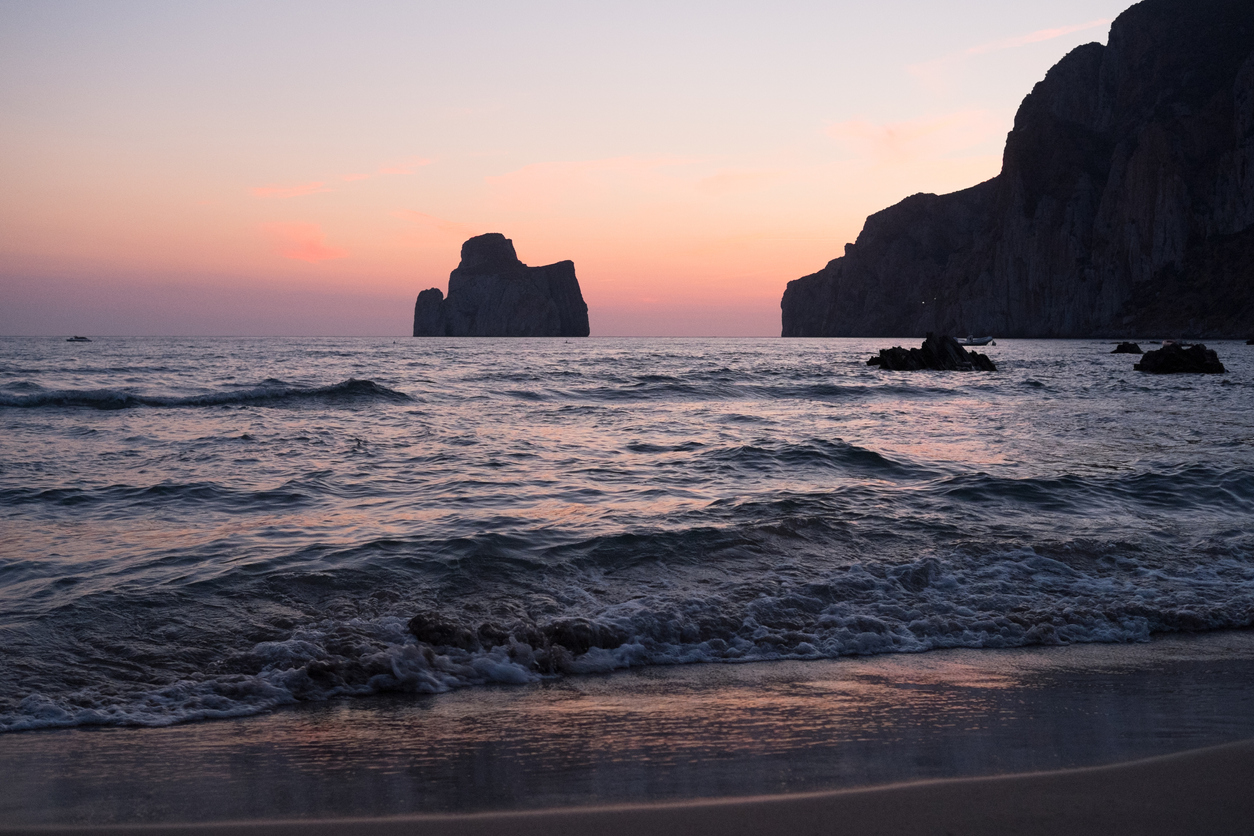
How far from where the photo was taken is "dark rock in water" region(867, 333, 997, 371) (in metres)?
43.8

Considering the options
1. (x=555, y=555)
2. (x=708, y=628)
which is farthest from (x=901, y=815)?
(x=555, y=555)

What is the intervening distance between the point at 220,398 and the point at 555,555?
18.9 m

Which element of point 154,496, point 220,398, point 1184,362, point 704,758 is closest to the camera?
point 704,758

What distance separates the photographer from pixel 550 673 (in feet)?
15.4

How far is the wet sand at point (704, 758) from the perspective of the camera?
282 cm

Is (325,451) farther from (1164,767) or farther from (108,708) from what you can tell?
(1164,767)

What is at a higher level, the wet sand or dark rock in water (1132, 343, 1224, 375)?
dark rock in water (1132, 343, 1224, 375)

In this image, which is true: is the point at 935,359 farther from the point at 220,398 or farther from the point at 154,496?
the point at 154,496

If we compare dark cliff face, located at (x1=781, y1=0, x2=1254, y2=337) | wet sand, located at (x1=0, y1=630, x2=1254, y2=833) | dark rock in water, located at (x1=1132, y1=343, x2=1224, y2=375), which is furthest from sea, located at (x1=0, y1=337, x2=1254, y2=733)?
dark cliff face, located at (x1=781, y1=0, x2=1254, y2=337)

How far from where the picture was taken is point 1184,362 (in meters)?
37.4

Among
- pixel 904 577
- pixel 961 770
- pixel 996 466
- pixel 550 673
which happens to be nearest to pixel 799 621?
pixel 904 577

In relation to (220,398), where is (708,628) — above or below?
below

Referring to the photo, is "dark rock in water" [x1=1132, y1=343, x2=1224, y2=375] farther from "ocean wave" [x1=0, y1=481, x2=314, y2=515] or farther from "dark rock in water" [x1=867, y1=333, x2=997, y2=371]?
"ocean wave" [x1=0, y1=481, x2=314, y2=515]

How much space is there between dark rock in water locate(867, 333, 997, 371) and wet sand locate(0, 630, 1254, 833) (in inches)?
1636
